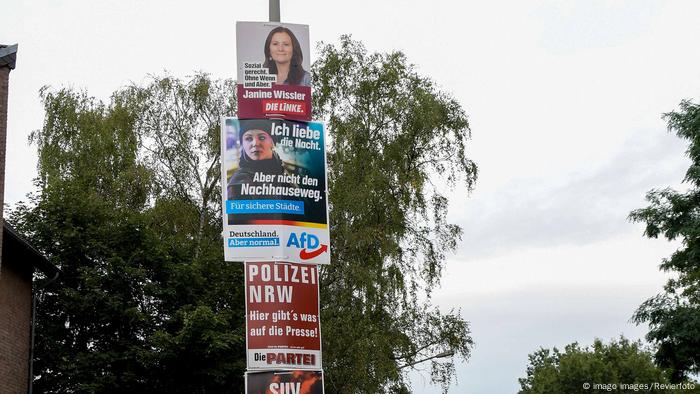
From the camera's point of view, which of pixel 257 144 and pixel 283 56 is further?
pixel 283 56

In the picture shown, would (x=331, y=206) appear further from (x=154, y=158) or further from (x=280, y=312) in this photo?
(x=280, y=312)

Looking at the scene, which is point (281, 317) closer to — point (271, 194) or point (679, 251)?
point (271, 194)

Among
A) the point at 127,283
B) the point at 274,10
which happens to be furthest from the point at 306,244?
the point at 127,283

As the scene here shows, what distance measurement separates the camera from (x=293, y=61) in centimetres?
1728

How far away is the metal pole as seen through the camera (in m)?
17.3

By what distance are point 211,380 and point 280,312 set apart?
1660cm

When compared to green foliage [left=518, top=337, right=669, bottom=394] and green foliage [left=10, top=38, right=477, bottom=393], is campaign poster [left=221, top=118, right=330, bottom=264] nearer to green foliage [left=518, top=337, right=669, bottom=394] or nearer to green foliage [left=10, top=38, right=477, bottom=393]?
green foliage [left=10, top=38, right=477, bottom=393]

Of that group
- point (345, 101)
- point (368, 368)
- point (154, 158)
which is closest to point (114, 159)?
point (154, 158)

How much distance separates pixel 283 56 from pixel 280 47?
0.15 m

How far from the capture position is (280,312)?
1616 cm

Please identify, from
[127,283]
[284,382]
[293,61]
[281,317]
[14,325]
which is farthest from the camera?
[127,283]

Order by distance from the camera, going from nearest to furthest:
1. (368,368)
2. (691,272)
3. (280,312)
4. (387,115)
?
(280,312), (368,368), (691,272), (387,115)

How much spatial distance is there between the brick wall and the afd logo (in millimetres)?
12281

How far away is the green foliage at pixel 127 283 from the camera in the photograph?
102 ft
